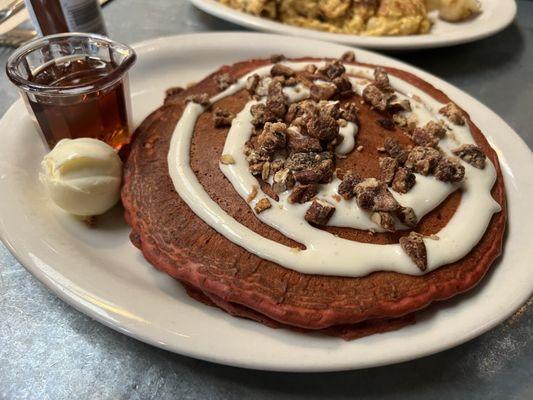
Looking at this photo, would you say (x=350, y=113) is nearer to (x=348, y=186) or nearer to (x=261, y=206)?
(x=348, y=186)

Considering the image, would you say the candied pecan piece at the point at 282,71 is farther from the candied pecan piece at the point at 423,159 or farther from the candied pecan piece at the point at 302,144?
the candied pecan piece at the point at 423,159

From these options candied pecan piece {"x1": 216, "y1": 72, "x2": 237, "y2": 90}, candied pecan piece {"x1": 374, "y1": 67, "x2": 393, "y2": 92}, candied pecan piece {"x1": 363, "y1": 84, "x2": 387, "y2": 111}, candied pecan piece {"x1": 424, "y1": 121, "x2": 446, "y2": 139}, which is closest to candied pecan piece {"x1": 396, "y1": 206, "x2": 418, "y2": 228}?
candied pecan piece {"x1": 424, "y1": 121, "x2": 446, "y2": 139}

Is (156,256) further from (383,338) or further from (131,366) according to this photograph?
(383,338)

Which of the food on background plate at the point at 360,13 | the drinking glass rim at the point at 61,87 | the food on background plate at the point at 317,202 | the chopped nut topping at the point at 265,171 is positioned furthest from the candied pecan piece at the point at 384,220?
the food on background plate at the point at 360,13

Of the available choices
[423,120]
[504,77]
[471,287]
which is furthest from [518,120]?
[471,287]

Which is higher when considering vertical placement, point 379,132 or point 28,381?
point 379,132

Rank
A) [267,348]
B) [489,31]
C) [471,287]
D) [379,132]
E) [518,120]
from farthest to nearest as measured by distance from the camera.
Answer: [489,31], [518,120], [379,132], [471,287], [267,348]

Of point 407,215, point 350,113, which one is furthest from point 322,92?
point 407,215
